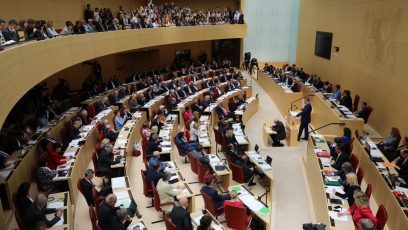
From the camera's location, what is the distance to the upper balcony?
6165mm

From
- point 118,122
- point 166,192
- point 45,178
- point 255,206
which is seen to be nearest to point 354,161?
point 255,206

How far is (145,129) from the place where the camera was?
11188 millimetres

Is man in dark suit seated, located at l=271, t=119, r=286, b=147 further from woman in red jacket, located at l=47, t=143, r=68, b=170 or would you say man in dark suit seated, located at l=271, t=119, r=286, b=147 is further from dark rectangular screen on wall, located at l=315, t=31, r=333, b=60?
dark rectangular screen on wall, located at l=315, t=31, r=333, b=60

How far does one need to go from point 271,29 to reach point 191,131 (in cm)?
2026

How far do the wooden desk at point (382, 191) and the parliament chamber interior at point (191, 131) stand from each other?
0.05 m

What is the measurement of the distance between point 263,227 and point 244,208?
817 millimetres

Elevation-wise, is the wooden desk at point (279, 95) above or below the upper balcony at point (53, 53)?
below

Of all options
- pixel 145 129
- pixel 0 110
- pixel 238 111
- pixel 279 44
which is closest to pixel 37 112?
pixel 145 129

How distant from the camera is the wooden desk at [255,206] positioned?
274 inches

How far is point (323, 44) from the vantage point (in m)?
19.9

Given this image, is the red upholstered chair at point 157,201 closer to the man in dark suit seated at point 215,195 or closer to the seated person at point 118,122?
the man in dark suit seated at point 215,195

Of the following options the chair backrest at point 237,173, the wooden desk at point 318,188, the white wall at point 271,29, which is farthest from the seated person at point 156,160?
the white wall at point 271,29

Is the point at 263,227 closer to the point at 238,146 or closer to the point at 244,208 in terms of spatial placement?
the point at 244,208

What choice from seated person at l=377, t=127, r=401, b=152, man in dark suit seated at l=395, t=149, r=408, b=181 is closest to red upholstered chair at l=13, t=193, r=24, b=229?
man in dark suit seated at l=395, t=149, r=408, b=181
